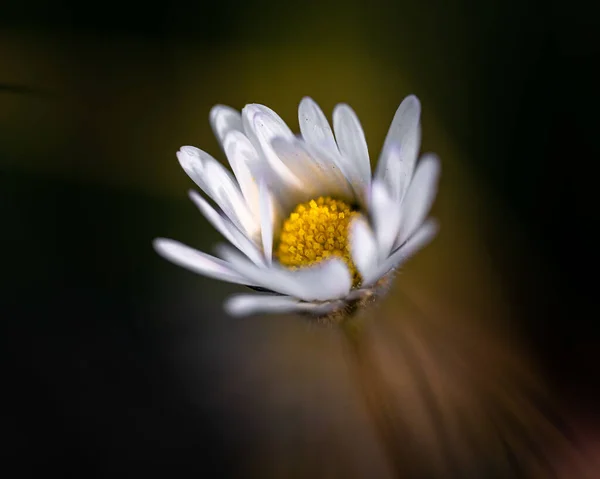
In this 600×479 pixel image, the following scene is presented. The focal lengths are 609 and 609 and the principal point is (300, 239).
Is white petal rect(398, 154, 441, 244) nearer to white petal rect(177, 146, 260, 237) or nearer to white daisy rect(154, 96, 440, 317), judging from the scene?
white daisy rect(154, 96, 440, 317)

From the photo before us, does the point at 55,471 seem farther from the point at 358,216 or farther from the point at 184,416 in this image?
the point at 358,216

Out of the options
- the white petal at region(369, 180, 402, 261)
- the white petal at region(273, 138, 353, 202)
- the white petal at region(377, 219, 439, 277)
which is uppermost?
the white petal at region(273, 138, 353, 202)

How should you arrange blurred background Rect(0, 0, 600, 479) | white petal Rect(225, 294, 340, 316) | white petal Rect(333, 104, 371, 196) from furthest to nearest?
blurred background Rect(0, 0, 600, 479), white petal Rect(333, 104, 371, 196), white petal Rect(225, 294, 340, 316)

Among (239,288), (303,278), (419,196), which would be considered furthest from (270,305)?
(239,288)

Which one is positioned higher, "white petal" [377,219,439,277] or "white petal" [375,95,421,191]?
"white petal" [375,95,421,191]

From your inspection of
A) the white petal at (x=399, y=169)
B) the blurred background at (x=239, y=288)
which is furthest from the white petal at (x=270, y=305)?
the blurred background at (x=239, y=288)

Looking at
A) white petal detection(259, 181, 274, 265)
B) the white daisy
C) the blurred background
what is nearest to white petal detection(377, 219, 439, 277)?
the white daisy
